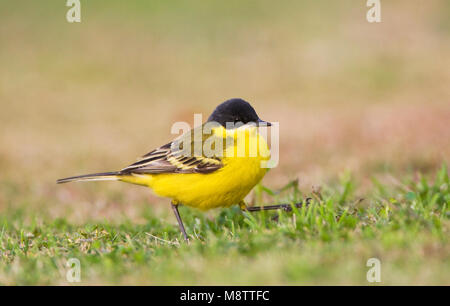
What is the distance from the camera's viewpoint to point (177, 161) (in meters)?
6.34

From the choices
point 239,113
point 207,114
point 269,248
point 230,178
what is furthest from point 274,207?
point 207,114

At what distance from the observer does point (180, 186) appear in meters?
6.18

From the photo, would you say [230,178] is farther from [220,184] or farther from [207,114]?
[207,114]

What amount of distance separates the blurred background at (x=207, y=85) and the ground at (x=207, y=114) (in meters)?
0.07

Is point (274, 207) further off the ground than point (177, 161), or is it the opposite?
point (177, 161)

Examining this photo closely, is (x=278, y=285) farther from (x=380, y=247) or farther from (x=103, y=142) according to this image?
(x=103, y=142)

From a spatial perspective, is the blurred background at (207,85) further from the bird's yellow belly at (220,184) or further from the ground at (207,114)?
the bird's yellow belly at (220,184)

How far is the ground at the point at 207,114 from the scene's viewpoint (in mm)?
4509

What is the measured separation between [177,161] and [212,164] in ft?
1.74

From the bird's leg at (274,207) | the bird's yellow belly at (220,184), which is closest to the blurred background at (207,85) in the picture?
the bird's yellow belly at (220,184)

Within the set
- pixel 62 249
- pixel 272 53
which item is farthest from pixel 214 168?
pixel 272 53

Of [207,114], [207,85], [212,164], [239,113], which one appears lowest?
[212,164]

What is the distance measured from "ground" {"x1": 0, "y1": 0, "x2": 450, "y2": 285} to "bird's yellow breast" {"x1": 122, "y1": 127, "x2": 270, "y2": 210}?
0.32m

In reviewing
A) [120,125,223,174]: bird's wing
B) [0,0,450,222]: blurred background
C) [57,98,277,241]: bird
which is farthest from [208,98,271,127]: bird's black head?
[0,0,450,222]: blurred background
